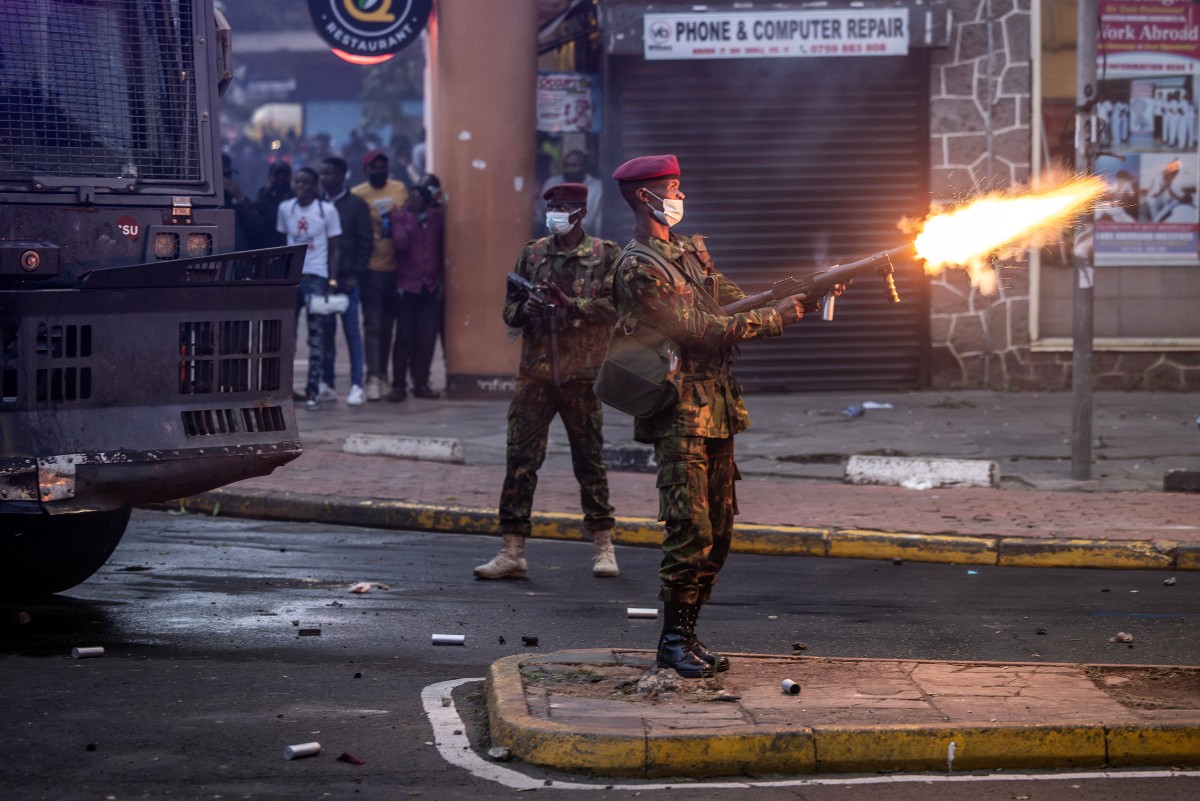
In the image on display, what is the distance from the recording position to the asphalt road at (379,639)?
5098mm

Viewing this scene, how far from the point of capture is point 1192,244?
50.9ft

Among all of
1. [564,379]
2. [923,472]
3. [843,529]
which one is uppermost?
[564,379]

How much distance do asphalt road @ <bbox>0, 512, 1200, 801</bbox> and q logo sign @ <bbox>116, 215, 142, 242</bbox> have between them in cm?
175

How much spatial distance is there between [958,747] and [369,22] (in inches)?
459

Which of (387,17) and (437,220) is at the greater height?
(387,17)

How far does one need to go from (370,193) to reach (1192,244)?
26.0ft

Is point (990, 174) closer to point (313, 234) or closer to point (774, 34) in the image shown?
point (774, 34)

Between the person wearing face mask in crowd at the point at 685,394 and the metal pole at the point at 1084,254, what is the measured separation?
197 inches

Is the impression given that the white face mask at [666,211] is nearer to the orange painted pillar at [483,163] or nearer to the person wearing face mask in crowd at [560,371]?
the person wearing face mask in crowd at [560,371]

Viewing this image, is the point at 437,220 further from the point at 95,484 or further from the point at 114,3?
the point at 95,484

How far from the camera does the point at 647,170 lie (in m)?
5.97

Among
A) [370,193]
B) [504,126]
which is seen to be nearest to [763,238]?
[504,126]

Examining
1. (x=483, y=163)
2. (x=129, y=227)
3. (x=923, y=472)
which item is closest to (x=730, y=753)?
(x=129, y=227)

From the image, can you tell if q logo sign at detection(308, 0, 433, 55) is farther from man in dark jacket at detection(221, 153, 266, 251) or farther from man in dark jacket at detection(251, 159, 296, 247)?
man in dark jacket at detection(221, 153, 266, 251)
